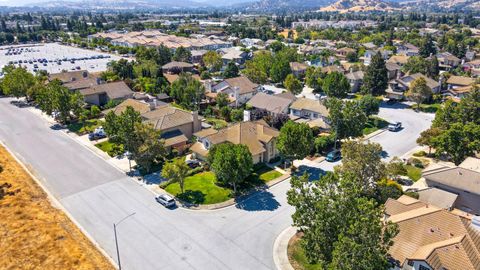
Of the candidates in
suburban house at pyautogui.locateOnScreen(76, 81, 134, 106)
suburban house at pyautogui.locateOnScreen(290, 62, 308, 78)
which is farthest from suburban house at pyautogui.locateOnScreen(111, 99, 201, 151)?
suburban house at pyautogui.locateOnScreen(290, 62, 308, 78)

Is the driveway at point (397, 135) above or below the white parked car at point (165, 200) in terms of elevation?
below

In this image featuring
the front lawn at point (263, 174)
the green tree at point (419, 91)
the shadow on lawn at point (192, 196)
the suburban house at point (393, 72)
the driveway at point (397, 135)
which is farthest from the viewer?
the suburban house at point (393, 72)

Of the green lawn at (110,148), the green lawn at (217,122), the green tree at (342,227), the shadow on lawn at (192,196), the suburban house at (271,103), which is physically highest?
the green tree at (342,227)

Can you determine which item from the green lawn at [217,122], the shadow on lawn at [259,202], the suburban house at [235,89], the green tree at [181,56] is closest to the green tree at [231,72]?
the suburban house at [235,89]

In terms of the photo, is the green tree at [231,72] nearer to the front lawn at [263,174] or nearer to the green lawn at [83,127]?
the green lawn at [83,127]

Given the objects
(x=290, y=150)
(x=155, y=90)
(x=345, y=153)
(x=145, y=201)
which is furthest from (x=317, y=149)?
(x=155, y=90)

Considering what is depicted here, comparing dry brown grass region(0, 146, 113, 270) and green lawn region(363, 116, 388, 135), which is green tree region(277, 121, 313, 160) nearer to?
green lawn region(363, 116, 388, 135)

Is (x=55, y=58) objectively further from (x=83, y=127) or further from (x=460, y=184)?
(x=460, y=184)

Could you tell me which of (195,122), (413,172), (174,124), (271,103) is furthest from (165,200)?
(271,103)
